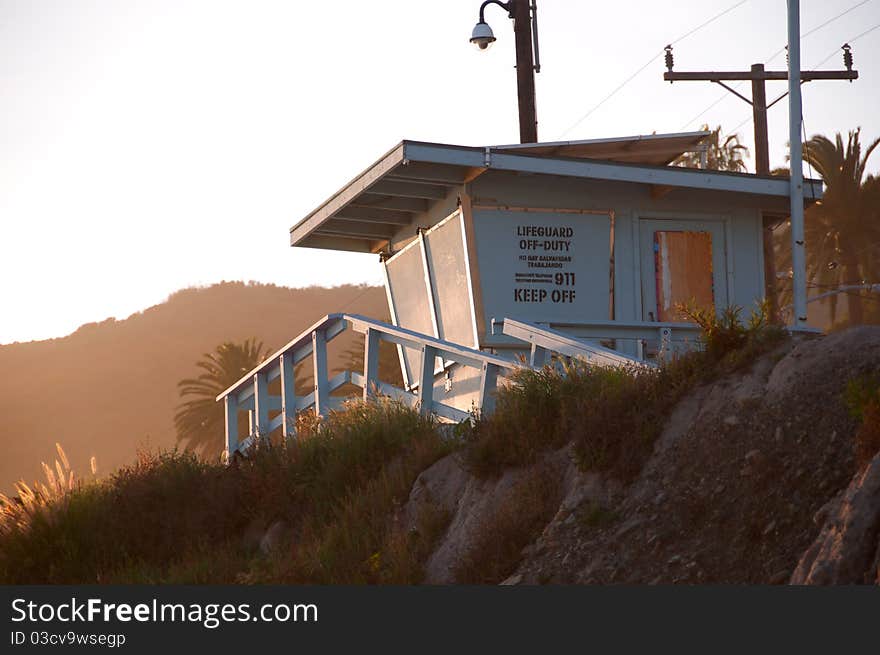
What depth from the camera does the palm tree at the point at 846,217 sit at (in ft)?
136

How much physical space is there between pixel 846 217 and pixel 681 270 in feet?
81.0

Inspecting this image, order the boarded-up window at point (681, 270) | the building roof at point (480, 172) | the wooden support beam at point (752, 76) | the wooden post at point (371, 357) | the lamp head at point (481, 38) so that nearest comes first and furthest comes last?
the wooden post at point (371, 357)
the building roof at point (480, 172)
the boarded-up window at point (681, 270)
the lamp head at point (481, 38)
the wooden support beam at point (752, 76)

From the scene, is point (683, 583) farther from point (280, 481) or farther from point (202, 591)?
point (280, 481)

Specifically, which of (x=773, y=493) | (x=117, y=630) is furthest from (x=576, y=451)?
(x=117, y=630)

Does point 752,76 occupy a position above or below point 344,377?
above

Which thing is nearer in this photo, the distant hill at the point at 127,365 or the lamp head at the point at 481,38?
the lamp head at the point at 481,38

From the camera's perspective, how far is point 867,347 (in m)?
9.77

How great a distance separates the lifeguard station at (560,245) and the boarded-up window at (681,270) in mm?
15

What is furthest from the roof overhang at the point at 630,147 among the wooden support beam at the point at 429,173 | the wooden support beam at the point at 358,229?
the wooden support beam at the point at 358,229

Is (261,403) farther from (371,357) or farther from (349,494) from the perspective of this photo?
(349,494)

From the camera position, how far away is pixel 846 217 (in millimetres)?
41938

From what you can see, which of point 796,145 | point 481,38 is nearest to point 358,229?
point 481,38

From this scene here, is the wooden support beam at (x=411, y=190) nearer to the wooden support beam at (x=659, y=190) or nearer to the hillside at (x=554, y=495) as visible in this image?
the wooden support beam at (x=659, y=190)

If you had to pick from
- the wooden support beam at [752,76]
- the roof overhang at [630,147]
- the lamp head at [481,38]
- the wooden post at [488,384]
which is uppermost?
the wooden support beam at [752,76]
